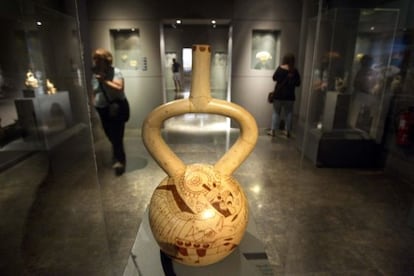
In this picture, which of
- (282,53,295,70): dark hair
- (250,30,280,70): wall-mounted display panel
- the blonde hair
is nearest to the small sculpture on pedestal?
the blonde hair

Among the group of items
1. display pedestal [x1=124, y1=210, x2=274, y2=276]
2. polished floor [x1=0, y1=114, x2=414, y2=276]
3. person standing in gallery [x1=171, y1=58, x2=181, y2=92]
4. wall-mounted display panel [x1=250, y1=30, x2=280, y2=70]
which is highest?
wall-mounted display panel [x1=250, y1=30, x2=280, y2=70]

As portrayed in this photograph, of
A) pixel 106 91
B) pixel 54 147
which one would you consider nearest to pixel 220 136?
pixel 106 91

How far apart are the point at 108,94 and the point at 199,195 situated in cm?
188

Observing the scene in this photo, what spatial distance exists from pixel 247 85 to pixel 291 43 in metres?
0.99

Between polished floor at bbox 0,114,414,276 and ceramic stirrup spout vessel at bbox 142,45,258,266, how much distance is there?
0.54m

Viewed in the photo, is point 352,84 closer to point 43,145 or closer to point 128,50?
point 128,50

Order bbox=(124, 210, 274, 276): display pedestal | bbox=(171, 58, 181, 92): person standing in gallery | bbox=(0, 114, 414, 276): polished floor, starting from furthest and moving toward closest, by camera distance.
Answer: bbox=(171, 58, 181, 92): person standing in gallery → bbox=(0, 114, 414, 276): polished floor → bbox=(124, 210, 274, 276): display pedestal

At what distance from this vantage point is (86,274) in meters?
1.61

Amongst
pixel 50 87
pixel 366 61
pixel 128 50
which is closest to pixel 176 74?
pixel 128 50

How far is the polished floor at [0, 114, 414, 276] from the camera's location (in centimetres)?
171

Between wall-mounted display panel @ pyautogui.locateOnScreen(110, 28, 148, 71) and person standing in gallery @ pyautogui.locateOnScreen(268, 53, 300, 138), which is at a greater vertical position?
wall-mounted display panel @ pyautogui.locateOnScreen(110, 28, 148, 71)

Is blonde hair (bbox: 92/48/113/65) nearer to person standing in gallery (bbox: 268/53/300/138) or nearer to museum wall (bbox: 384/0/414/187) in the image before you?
person standing in gallery (bbox: 268/53/300/138)

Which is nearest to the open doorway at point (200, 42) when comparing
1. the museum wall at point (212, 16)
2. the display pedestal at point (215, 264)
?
the museum wall at point (212, 16)

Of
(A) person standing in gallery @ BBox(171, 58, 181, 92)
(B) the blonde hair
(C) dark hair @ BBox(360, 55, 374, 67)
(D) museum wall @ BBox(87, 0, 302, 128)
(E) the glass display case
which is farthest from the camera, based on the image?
(A) person standing in gallery @ BBox(171, 58, 181, 92)
